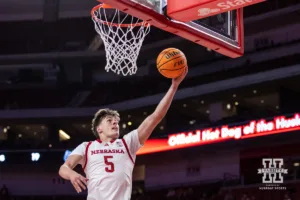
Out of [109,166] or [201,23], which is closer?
[109,166]

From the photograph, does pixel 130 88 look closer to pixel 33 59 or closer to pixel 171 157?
pixel 171 157

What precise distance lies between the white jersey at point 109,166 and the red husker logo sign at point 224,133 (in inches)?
722

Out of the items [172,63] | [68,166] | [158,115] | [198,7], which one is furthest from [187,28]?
[68,166]

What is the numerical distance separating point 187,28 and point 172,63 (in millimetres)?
1879

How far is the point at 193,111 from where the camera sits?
102ft

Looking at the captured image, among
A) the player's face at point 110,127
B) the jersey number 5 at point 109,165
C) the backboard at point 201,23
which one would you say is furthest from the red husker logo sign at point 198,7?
the jersey number 5 at point 109,165

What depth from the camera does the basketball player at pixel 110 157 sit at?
190 inches

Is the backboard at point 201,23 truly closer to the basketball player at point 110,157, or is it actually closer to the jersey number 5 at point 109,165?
the basketball player at point 110,157

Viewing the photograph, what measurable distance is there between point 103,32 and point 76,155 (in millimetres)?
6207

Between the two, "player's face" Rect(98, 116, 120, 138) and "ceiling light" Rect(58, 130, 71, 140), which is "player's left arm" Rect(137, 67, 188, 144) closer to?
"player's face" Rect(98, 116, 120, 138)

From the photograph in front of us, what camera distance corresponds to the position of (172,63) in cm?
540

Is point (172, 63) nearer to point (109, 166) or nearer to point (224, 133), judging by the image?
point (109, 166)

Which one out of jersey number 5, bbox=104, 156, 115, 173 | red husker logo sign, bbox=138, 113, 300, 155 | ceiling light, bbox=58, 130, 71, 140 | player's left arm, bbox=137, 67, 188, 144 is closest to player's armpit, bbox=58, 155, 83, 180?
Result: jersey number 5, bbox=104, 156, 115, 173

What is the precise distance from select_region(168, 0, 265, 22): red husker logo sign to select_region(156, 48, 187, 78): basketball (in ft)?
2.84
